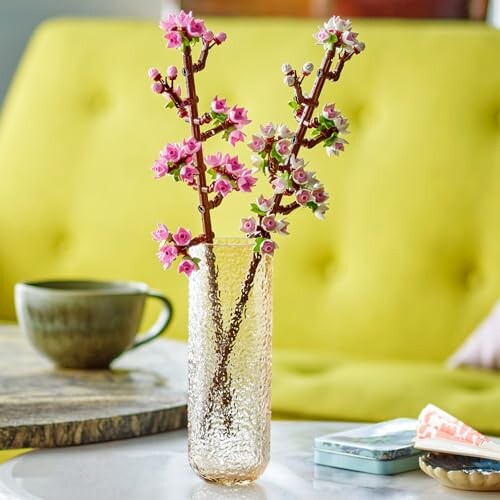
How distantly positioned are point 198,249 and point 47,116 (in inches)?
56.1

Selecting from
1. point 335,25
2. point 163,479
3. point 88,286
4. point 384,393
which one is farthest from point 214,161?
point 384,393

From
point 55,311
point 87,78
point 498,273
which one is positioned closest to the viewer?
point 55,311

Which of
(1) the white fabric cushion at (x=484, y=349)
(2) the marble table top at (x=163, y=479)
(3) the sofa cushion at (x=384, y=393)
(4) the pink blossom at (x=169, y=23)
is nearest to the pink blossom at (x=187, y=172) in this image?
(4) the pink blossom at (x=169, y=23)

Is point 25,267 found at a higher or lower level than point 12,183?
lower

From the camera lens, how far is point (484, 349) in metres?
1.81

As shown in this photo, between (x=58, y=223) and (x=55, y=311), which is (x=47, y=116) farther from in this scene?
(x=55, y=311)

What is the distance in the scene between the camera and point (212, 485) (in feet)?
2.82

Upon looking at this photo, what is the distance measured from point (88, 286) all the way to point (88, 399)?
277 millimetres

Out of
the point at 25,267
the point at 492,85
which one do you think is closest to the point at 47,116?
the point at 25,267

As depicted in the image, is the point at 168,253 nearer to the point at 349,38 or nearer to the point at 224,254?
the point at 224,254

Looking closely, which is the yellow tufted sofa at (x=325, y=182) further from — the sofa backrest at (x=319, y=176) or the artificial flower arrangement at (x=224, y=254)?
the artificial flower arrangement at (x=224, y=254)

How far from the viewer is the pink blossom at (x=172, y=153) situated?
0.83m

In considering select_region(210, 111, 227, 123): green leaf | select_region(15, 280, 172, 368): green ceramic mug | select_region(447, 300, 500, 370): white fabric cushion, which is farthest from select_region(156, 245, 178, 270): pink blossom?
select_region(447, 300, 500, 370): white fabric cushion

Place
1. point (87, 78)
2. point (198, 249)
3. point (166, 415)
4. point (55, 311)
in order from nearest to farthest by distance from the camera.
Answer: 1. point (198, 249)
2. point (166, 415)
3. point (55, 311)
4. point (87, 78)
